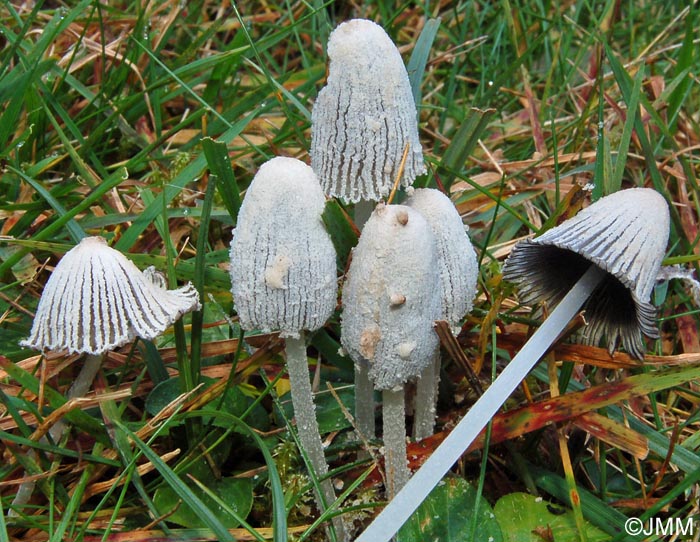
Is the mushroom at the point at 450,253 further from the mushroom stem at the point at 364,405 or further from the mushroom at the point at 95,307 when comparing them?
the mushroom at the point at 95,307

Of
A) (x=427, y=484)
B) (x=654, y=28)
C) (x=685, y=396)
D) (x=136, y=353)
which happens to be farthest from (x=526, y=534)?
(x=654, y=28)

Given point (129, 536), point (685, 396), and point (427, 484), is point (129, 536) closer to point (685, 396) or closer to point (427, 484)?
point (427, 484)

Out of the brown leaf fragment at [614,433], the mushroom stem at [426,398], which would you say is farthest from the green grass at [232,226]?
the mushroom stem at [426,398]

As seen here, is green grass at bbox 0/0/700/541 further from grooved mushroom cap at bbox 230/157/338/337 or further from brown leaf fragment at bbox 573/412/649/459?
grooved mushroom cap at bbox 230/157/338/337

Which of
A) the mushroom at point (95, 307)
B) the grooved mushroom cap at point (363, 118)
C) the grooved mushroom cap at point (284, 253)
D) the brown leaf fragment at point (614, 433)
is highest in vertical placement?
the grooved mushroom cap at point (363, 118)

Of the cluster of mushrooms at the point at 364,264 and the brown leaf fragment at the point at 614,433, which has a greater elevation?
the cluster of mushrooms at the point at 364,264

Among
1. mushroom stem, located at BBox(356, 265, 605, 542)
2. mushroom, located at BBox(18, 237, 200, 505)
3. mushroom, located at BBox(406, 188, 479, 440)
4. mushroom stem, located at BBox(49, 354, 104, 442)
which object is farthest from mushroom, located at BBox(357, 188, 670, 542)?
mushroom stem, located at BBox(49, 354, 104, 442)
